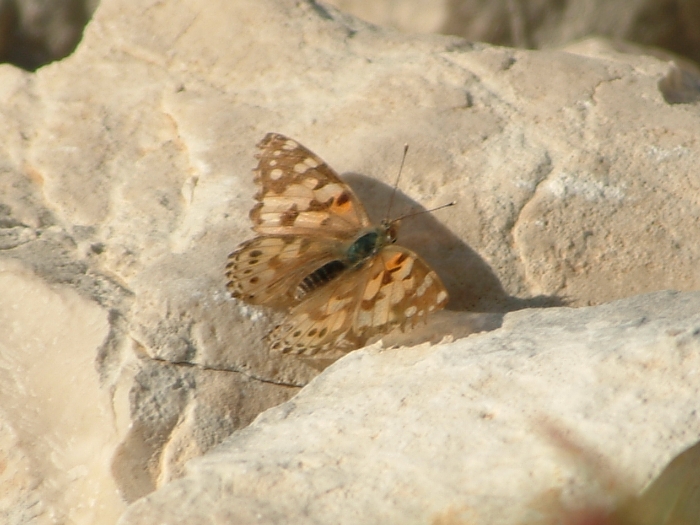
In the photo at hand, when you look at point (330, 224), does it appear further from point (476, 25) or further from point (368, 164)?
point (476, 25)

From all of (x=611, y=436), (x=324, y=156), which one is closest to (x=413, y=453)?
(x=611, y=436)

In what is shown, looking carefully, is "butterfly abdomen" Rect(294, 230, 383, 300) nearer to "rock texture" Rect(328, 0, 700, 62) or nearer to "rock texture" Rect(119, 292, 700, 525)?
"rock texture" Rect(119, 292, 700, 525)

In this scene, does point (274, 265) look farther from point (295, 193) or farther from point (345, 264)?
point (295, 193)

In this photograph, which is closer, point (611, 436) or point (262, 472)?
point (611, 436)

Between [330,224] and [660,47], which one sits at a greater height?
[660,47]

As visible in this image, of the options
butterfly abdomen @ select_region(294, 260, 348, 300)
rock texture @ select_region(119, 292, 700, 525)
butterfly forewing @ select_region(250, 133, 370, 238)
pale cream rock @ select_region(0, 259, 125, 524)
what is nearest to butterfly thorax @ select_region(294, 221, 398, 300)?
butterfly abdomen @ select_region(294, 260, 348, 300)

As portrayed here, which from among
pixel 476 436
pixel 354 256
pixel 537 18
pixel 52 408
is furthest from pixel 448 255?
pixel 537 18
